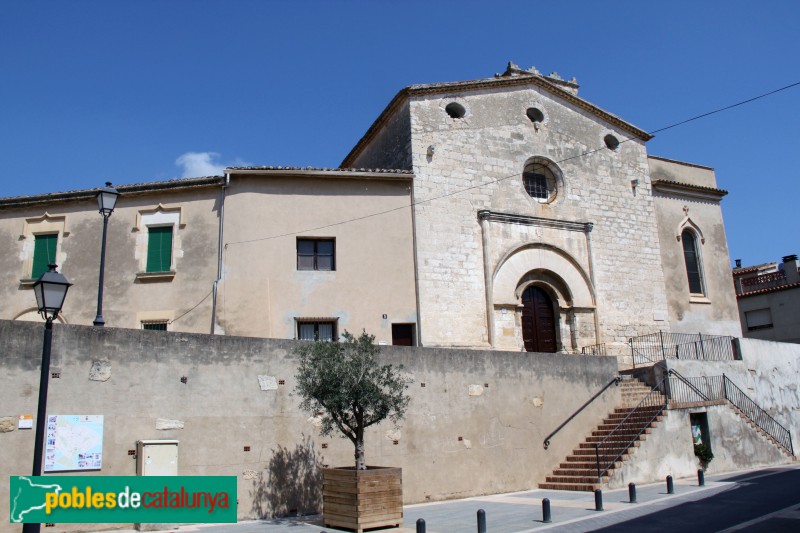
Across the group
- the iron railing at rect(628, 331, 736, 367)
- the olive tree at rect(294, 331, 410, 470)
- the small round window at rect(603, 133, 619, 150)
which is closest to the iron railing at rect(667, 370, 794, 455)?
the iron railing at rect(628, 331, 736, 367)

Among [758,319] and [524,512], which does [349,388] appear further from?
[758,319]

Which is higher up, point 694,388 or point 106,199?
point 106,199

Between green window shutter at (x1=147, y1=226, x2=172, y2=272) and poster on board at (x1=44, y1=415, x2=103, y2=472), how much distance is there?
9.44 m

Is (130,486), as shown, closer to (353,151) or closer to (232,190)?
(232,190)

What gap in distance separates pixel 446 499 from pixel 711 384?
34.3ft

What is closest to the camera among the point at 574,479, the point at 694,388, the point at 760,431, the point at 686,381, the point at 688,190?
the point at 574,479

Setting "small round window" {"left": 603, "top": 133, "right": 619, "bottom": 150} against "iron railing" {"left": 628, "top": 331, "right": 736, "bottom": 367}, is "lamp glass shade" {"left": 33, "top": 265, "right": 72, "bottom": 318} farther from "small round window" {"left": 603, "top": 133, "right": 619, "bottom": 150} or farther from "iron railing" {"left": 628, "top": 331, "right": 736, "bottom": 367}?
"small round window" {"left": 603, "top": 133, "right": 619, "bottom": 150}

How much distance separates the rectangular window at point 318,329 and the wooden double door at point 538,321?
6.83 m

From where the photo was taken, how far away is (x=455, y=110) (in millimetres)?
23875

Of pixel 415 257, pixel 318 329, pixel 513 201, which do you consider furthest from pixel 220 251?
pixel 513 201

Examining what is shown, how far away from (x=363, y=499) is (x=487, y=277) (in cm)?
1169

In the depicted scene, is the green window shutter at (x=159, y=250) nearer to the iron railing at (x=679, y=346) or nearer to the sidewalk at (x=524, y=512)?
the sidewalk at (x=524, y=512)

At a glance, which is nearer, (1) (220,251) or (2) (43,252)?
(1) (220,251)

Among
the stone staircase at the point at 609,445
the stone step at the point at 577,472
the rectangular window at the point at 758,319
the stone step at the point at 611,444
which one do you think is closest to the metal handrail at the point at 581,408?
the stone staircase at the point at 609,445
